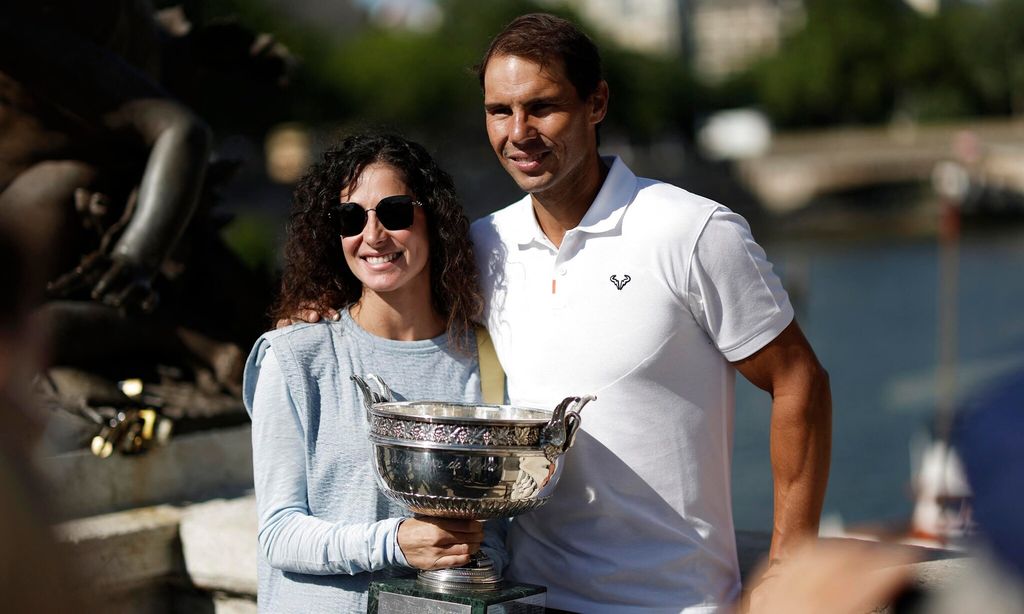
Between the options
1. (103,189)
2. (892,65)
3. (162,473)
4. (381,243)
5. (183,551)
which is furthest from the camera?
(892,65)

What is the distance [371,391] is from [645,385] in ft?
1.85

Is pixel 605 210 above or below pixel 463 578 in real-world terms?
above

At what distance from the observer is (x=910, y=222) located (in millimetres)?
55969

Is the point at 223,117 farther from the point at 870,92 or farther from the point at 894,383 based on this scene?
the point at 870,92

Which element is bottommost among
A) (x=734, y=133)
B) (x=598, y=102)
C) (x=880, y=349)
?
(x=598, y=102)

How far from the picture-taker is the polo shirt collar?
123 inches

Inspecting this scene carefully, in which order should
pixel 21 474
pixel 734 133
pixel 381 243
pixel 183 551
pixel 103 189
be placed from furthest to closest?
pixel 734 133 → pixel 103 189 → pixel 183 551 → pixel 381 243 → pixel 21 474

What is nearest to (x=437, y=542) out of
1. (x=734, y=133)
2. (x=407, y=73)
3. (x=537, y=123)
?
(x=537, y=123)

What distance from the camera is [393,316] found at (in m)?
3.17

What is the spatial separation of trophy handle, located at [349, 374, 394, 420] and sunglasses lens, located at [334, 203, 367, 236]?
1.01 ft

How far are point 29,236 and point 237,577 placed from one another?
256 centimetres

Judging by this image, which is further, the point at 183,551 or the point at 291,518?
the point at 183,551

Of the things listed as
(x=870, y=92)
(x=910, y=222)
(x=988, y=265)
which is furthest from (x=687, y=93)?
(x=988, y=265)

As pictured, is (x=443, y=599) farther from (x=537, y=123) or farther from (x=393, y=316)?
(x=537, y=123)
